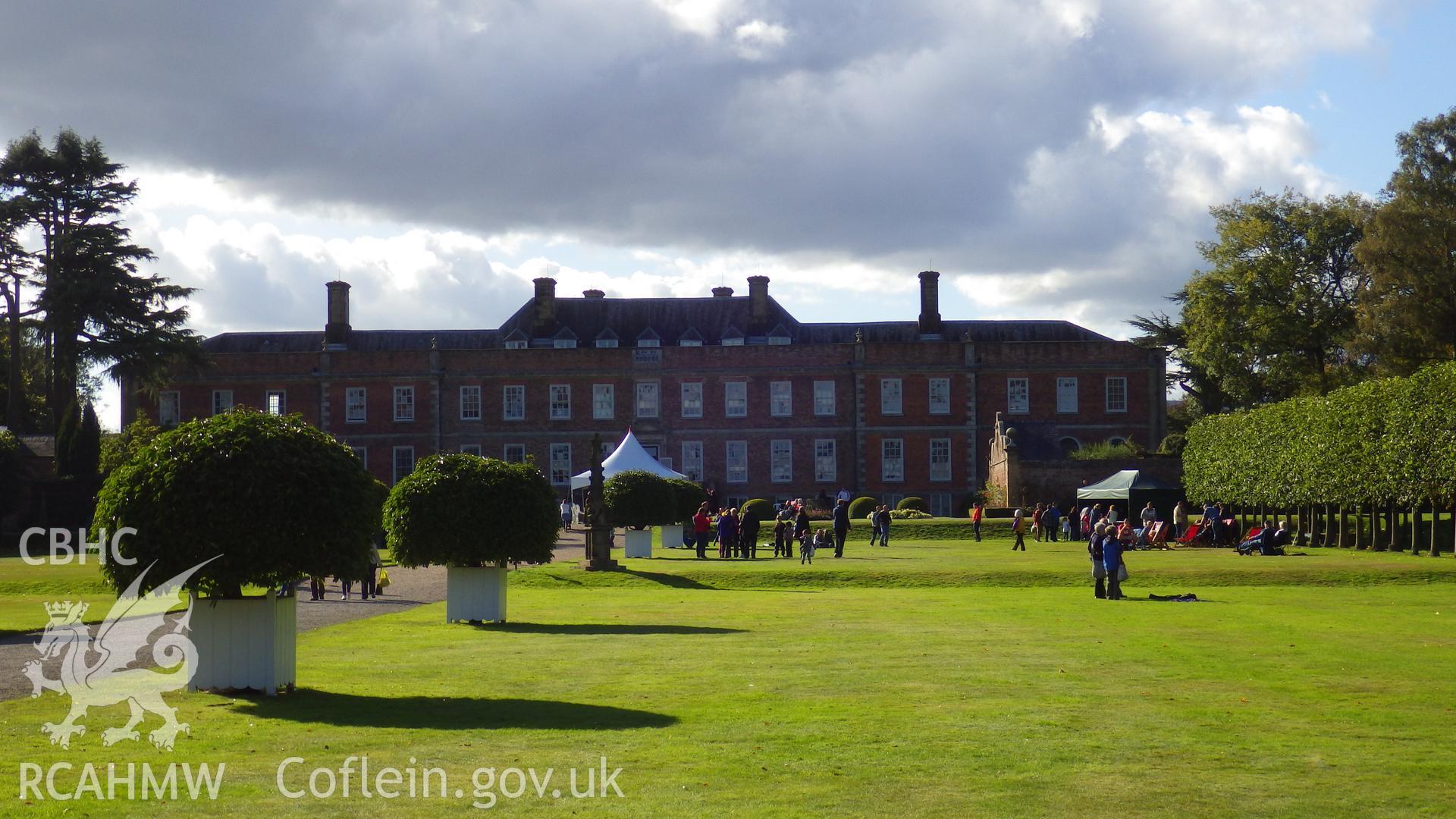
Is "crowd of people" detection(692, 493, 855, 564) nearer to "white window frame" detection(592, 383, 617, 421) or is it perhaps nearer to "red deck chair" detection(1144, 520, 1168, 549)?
"red deck chair" detection(1144, 520, 1168, 549)

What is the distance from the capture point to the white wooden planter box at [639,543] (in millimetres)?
32938

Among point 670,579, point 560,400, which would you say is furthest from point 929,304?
point 670,579

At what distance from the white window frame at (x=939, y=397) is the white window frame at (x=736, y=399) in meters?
7.76

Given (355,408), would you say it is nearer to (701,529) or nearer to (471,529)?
(701,529)

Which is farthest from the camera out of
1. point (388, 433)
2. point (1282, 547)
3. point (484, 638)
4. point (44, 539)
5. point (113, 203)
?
point (388, 433)

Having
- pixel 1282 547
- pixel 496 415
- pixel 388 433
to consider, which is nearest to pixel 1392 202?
pixel 1282 547

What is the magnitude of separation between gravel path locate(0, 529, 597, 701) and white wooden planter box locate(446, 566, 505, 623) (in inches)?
55.8

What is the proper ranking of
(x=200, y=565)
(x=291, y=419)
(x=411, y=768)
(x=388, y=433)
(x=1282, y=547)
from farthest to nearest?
(x=388, y=433), (x=1282, y=547), (x=291, y=419), (x=200, y=565), (x=411, y=768)

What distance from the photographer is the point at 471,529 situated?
1691cm

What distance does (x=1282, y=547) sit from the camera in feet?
102

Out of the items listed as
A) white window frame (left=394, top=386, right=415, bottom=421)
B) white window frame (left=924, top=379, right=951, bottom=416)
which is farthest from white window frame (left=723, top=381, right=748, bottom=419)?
white window frame (left=394, top=386, right=415, bottom=421)

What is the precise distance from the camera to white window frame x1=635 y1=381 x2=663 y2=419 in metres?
61.7

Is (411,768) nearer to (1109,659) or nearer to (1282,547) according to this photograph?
(1109,659)

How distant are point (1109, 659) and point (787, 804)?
6515mm
